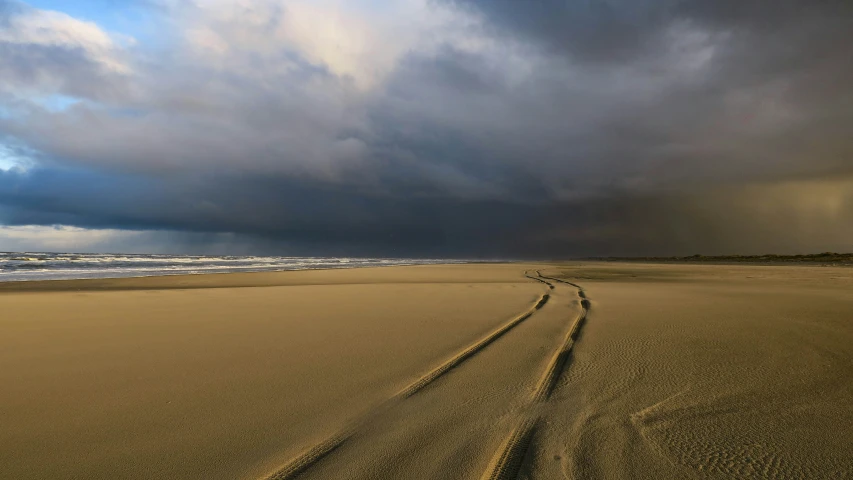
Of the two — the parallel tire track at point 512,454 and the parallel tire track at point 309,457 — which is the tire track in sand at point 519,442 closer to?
the parallel tire track at point 512,454

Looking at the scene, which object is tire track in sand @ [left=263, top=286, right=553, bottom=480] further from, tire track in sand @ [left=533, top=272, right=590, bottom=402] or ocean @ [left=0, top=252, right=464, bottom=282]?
ocean @ [left=0, top=252, right=464, bottom=282]

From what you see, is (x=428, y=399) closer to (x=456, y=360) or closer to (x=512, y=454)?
(x=512, y=454)

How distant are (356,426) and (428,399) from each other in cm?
96

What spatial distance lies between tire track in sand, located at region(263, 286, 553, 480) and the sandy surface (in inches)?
0.9

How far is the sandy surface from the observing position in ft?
10.6

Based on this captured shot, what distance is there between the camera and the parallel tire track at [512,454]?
10.1 ft

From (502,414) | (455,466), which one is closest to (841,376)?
(502,414)

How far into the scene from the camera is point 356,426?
3.84m

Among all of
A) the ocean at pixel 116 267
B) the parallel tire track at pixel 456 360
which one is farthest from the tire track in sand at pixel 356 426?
the ocean at pixel 116 267

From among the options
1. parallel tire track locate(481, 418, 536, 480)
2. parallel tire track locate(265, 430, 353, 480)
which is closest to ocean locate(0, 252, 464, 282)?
parallel tire track locate(265, 430, 353, 480)

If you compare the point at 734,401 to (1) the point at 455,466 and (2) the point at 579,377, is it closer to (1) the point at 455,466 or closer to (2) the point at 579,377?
(2) the point at 579,377

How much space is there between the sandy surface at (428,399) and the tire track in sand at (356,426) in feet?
0.08

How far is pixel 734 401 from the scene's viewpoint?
4434 millimetres

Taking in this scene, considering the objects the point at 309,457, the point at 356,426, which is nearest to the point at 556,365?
the point at 356,426
